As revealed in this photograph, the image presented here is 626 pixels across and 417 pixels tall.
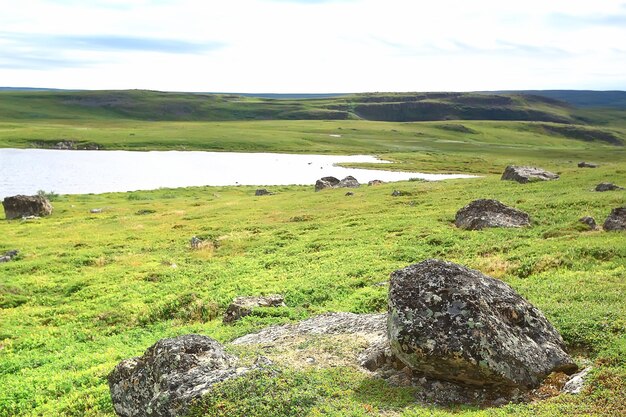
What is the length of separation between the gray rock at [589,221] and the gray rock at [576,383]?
2322 centimetres

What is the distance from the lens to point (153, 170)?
126 metres

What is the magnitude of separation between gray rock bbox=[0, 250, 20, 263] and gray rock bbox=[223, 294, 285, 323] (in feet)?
82.7

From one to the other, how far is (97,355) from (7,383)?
3191 millimetres

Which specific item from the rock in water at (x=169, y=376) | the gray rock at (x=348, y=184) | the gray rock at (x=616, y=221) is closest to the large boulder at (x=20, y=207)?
the gray rock at (x=348, y=184)

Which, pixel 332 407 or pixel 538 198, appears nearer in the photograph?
pixel 332 407

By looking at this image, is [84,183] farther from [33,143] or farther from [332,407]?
[332,407]

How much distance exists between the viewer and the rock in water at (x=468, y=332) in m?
12.9

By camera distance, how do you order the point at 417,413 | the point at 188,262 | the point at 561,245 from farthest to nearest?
the point at 188,262
the point at 561,245
the point at 417,413

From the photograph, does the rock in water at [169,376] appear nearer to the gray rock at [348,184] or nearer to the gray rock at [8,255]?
the gray rock at [8,255]

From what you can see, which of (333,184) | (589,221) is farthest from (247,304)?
(333,184)

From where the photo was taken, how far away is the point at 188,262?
36562mm

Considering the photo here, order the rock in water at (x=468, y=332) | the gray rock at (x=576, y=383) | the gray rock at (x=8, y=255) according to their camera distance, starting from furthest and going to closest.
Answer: the gray rock at (x=8, y=255) < the rock in water at (x=468, y=332) < the gray rock at (x=576, y=383)

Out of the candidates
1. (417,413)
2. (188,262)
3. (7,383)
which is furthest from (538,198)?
(7,383)

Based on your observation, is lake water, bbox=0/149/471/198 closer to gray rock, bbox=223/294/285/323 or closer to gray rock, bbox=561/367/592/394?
gray rock, bbox=223/294/285/323
